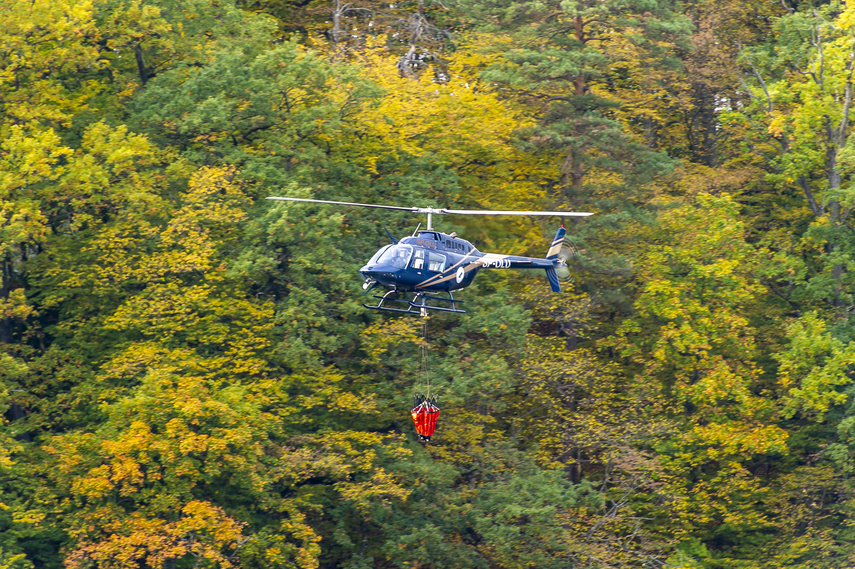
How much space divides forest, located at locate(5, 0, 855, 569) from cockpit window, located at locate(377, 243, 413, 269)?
23.5 feet

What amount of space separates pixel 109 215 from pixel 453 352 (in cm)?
963

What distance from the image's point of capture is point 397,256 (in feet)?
73.1

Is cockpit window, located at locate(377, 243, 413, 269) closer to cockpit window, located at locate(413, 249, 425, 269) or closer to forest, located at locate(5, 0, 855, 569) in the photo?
cockpit window, located at locate(413, 249, 425, 269)

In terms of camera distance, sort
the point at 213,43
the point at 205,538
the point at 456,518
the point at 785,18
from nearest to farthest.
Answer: the point at 205,538
the point at 456,518
the point at 213,43
the point at 785,18

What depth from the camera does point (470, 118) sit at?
34.5 metres

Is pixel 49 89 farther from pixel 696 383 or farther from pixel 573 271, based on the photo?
pixel 696 383

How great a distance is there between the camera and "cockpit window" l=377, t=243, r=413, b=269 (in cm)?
2222

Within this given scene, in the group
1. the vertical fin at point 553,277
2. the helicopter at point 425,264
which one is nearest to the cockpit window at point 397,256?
the helicopter at point 425,264

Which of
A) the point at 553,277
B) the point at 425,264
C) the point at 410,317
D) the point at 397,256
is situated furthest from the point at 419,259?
the point at 410,317

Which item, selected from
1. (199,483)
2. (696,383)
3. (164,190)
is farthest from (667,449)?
(164,190)

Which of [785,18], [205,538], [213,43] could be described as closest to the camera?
[205,538]

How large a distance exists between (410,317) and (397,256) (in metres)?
8.97

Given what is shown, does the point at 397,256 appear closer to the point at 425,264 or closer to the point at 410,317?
the point at 425,264

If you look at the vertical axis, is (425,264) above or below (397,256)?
below
